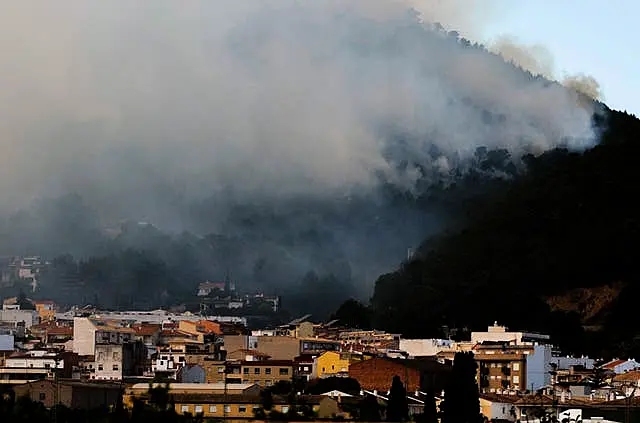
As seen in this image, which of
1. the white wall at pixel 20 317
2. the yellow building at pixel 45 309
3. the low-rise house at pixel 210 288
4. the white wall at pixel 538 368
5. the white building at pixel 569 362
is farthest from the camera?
the low-rise house at pixel 210 288

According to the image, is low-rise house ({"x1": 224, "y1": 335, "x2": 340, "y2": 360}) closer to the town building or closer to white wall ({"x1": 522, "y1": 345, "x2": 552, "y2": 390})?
the town building

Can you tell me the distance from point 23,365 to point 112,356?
15.7 feet

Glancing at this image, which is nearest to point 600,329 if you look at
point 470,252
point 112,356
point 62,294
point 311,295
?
→ point 470,252

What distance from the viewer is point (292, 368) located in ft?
235

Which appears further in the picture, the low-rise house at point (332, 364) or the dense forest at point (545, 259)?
the dense forest at point (545, 259)

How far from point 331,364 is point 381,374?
6.45m

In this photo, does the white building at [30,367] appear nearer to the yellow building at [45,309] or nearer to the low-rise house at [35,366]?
the low-rise house at [35,366]

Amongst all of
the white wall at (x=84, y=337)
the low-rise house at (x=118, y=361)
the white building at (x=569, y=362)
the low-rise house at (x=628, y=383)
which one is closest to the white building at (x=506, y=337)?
the white building at (x=569, y=362)

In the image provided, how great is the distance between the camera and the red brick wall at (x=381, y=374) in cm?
6688


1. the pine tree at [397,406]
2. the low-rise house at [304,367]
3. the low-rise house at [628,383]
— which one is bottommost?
the pine tree at [397,406]

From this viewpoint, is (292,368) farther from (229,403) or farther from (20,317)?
(20,317)

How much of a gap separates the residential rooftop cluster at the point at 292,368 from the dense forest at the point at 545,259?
442cm

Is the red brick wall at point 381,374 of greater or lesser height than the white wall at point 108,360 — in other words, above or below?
below

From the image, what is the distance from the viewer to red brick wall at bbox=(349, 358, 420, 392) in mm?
66875
